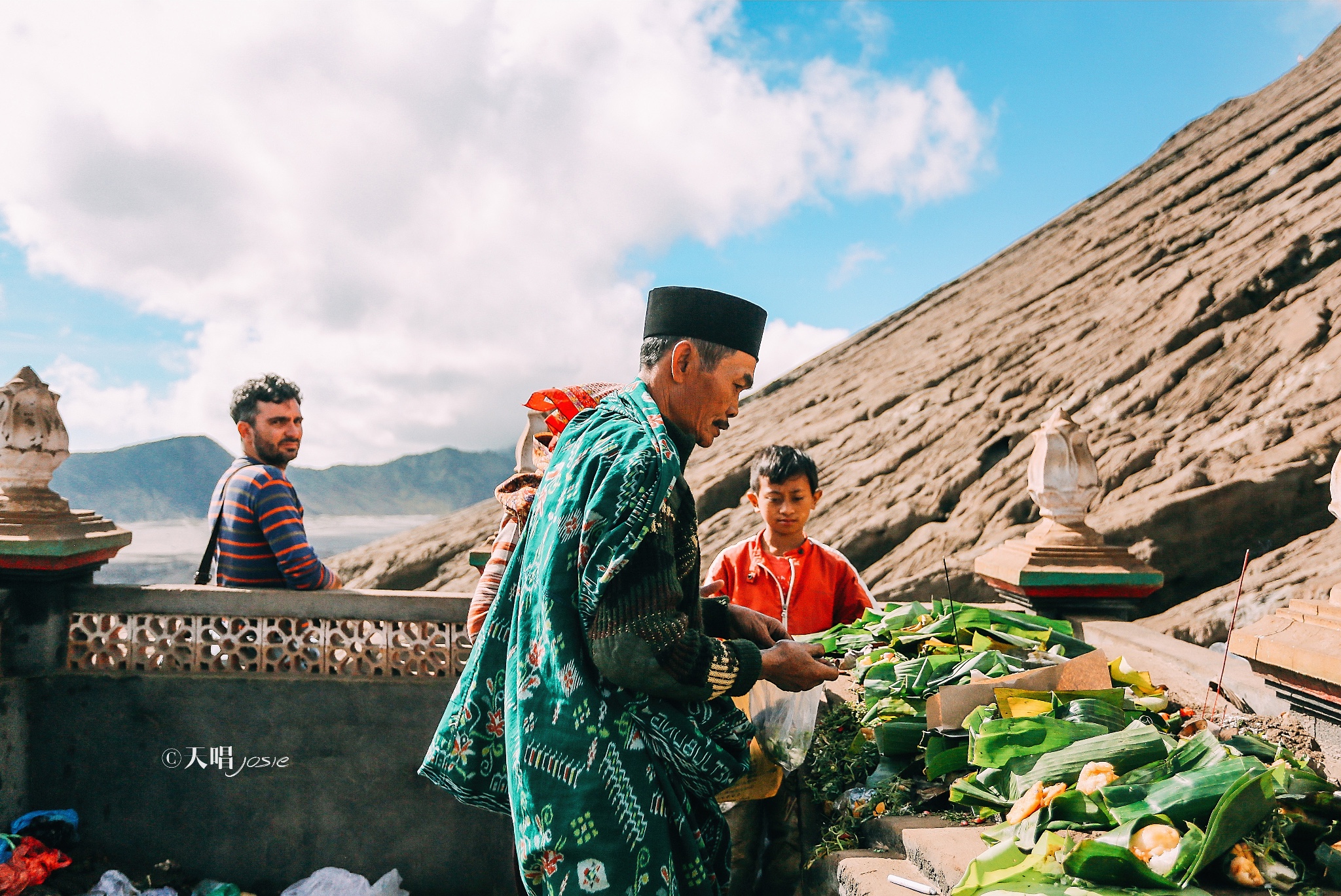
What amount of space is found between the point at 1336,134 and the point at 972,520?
9973mm

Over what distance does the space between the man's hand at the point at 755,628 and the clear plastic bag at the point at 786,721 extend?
0.81ft

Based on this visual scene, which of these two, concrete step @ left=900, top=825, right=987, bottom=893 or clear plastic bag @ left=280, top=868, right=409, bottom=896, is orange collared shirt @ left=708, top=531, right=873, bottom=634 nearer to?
concrete step @ left=900, top=825, right=987, bottom=893

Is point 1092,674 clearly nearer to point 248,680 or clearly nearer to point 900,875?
point 900,875

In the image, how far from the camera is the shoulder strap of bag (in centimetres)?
328

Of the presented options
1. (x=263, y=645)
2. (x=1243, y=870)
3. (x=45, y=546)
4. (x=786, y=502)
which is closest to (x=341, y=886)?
(x=263, y=645)

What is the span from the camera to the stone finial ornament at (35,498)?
353 cm

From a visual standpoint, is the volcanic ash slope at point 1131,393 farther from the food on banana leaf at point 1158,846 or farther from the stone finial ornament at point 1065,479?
the food on banana leaf at point 1158,846

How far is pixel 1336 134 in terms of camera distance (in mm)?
13352

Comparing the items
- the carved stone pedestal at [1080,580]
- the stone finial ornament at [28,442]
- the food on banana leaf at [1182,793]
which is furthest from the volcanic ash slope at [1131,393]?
the stone finial ornament at [28,442]

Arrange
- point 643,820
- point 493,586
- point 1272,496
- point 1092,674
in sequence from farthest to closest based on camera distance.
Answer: point 1272,496 → point 493,586 → point 1092,674 → point 643,820

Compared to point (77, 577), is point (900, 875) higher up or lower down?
lower down

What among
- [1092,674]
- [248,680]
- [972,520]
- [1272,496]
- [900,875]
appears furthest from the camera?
[972,520]

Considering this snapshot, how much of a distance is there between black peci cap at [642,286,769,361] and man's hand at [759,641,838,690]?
2.01ft

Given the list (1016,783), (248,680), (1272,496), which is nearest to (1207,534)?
(1272,496)
